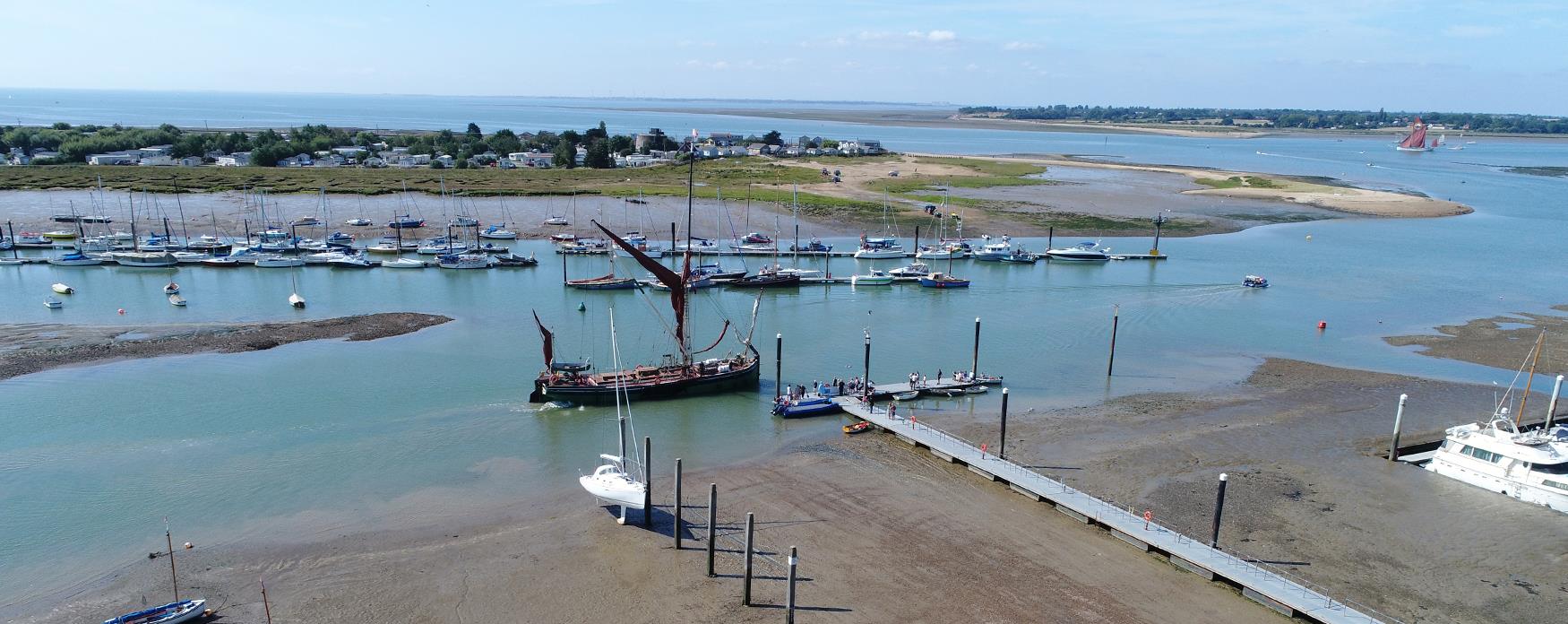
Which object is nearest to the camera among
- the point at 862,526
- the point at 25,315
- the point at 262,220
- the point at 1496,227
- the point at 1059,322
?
the point at 862,526

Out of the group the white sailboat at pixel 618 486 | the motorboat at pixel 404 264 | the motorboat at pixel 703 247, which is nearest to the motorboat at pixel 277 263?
the motorboat at pixel 404 264

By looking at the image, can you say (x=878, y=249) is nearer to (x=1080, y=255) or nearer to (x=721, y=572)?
(x=1080, y=255)

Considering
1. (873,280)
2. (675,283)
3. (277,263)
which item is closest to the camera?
(675,283)

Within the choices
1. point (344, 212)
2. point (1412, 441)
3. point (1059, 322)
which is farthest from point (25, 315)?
point (1412, 441)

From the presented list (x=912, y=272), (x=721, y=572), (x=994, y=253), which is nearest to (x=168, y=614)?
(x=721, y=572)

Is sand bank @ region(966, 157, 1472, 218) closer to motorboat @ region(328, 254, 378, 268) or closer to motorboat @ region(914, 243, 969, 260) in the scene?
motorboat @ region(914, 243, 969, 260)

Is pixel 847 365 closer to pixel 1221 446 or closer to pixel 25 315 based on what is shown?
pixel 1221 446
